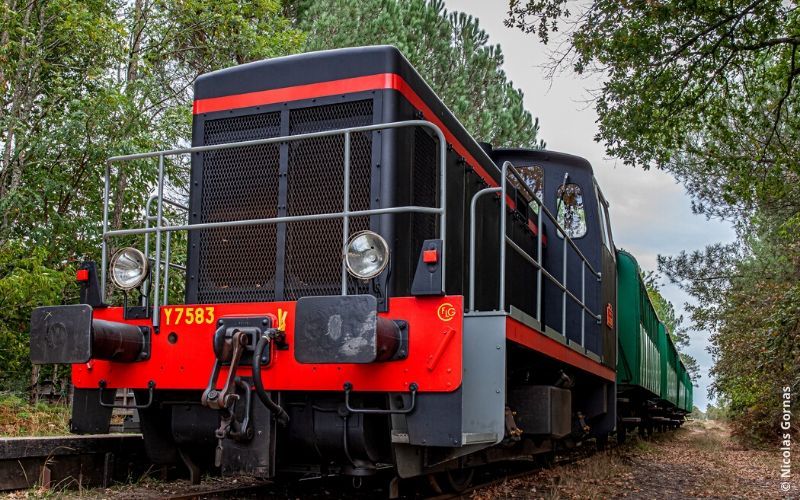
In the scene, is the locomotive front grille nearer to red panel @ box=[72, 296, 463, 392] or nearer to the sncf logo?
red panel @ box=[72, 296, 463, 392]

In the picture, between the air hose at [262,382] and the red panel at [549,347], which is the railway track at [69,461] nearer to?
the air hose at [262,382]

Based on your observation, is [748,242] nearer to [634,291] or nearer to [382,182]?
[634,291]

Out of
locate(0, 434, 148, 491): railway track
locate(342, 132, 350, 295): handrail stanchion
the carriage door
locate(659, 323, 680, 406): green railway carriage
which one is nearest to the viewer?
locate(342, 132, 350, 295): handrail stanchion

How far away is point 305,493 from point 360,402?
1.59 meters

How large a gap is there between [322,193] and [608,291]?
470 centimetres

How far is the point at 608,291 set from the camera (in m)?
8.34

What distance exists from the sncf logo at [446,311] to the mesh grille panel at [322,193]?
0.82 m

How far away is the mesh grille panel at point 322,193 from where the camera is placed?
4531mm

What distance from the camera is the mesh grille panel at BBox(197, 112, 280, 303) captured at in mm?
4730

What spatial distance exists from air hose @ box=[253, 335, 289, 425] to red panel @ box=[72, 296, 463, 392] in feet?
0.44

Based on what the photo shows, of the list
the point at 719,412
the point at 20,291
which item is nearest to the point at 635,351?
the point at 20,291

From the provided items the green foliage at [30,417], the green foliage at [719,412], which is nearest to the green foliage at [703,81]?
the green foliage at [30,417]

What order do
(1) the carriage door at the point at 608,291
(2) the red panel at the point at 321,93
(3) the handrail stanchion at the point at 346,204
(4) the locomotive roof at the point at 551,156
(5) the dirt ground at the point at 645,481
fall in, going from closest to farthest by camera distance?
1. (3) the handrail stanchion at the point at 346,204
2. (2) the red panel at the point at 321,93
3. (5) the dirt ground at the point at 645,481
4. (4) the locomotive roof at the point at 551,156
5. (1) the carriage door at the point at 608,291

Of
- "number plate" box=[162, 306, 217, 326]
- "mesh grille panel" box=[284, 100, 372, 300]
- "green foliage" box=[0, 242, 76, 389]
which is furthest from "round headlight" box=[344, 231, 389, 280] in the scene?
"green foliage" box=[0, 242, 76, 389]
